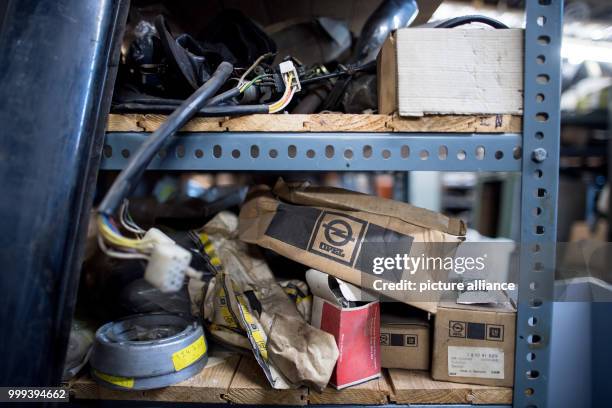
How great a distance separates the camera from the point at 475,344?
49 cm

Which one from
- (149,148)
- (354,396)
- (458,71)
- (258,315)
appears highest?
(458,71)

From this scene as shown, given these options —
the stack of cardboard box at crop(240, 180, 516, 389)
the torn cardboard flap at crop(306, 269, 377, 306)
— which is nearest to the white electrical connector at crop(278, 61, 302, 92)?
the stack of cardboard box at crop(240, 180, 516, 389)

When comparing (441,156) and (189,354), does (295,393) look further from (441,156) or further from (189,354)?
(441,156)

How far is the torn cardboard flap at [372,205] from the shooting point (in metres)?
0.51

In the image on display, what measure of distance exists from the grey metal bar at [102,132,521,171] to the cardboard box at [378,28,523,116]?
0.04 m

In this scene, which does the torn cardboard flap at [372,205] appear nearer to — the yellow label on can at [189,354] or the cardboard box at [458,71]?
the cardboard box at [458,71]

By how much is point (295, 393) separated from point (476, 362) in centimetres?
27

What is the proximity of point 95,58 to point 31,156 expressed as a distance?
140mm

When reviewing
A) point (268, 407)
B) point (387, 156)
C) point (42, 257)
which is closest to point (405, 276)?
point (387, 156)

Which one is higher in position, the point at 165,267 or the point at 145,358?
the point at 165,267

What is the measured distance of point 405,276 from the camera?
0.48 meters

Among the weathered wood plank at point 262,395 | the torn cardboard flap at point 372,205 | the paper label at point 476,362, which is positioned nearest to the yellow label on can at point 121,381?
the weathered wood plank at point 262,395

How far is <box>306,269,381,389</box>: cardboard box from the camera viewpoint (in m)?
0.47

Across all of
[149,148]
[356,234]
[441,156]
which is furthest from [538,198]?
[149,148]
